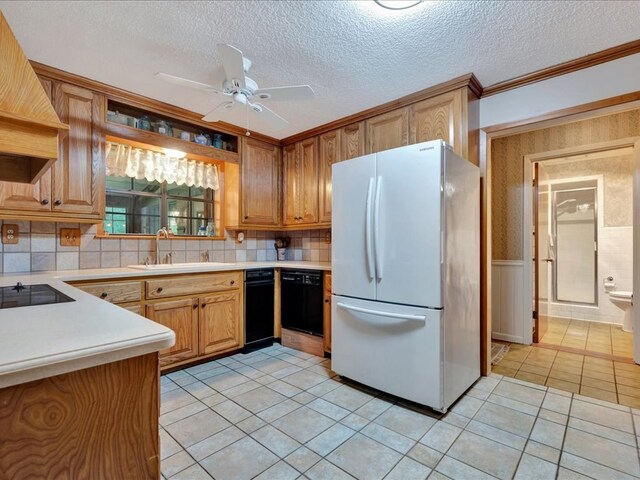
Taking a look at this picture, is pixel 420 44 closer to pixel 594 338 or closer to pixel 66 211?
pixel 66 211

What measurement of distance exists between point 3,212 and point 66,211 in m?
0.34

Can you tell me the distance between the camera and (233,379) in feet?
8.48

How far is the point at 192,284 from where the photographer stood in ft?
9.15

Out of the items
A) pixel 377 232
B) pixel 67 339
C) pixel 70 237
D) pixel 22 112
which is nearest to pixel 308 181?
pixel 377 232

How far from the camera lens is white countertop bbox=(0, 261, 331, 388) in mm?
629

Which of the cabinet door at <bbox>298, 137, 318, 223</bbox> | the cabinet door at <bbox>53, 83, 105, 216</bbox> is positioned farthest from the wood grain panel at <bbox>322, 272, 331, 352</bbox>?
the cabinet door at <bbox>53, 83, 105, 216</bbox>

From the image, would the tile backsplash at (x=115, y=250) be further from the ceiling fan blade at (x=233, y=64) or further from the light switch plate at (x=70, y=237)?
the ceiling fan blade at (x=233, y=64)

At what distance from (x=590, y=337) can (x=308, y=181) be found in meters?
3.64

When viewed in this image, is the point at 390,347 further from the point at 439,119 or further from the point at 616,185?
the point at 616,185

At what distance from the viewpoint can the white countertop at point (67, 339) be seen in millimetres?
629

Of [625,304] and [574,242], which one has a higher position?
[574,242]

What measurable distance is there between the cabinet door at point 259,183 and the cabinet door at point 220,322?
0.91m

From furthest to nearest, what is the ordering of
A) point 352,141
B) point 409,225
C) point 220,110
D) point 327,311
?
point 352,141
point 327,311
point 220,110
point 409,225

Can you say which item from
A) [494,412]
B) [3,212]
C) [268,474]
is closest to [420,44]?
[494,412]
